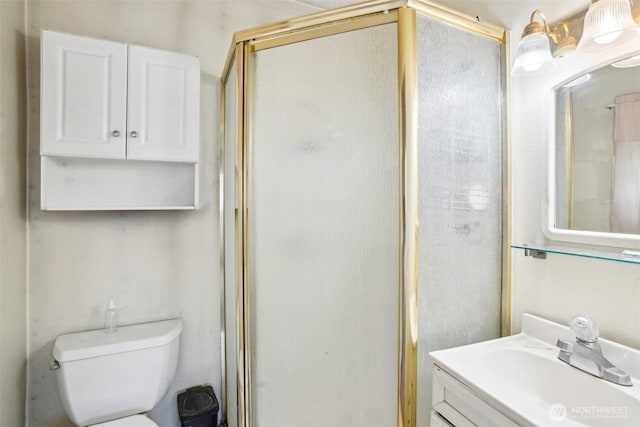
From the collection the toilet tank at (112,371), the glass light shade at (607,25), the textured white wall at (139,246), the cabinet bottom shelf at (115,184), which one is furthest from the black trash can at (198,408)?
the glass light shade at (607,25)

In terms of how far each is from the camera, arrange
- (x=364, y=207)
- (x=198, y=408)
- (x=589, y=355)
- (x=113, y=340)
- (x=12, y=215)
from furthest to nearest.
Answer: (x=198, y=408), (x=113, y=340), (x=12, y=215), (x=364, y=207), (x=589, y=355)

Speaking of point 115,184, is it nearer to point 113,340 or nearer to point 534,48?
point 113,340

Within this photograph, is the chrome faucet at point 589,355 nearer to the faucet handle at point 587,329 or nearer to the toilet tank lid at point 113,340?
the faucet handle at point 587,329

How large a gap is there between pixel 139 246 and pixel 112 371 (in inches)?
21.7

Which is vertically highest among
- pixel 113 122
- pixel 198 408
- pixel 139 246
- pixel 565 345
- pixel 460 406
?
pixel 113 122

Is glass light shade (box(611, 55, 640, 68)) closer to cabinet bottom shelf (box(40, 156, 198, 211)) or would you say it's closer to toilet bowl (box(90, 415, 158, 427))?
cabinet bottom shelf (box(40, 156, 198, 211))

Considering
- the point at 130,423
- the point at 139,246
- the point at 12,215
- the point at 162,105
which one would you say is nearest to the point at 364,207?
the point at 162,105

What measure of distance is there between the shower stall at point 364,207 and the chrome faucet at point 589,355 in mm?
292

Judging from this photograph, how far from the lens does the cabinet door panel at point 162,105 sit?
1.39 meters

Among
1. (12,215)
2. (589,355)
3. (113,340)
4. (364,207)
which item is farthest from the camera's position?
(113,340)

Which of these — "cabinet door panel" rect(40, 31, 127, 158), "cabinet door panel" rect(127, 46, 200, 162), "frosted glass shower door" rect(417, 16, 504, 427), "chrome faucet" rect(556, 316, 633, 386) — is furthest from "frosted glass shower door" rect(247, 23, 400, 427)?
"cabinet door panel" rect(40, 31, 127, 158)

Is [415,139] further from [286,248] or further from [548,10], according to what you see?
[548,10]

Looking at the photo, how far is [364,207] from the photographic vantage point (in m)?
1.08

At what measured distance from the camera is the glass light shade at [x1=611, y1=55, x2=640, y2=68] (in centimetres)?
89
